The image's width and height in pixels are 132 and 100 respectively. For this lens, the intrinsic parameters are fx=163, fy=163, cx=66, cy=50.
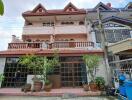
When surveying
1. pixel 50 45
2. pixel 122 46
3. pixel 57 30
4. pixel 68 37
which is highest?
pixel 57 30

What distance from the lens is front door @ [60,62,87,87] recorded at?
13.7 meters

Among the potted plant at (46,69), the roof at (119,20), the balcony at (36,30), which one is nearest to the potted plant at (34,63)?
the potted plant at (46,69)

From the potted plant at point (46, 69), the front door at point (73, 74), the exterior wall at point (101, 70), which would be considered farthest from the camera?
the front door at point (73, 74)

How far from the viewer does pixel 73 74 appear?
1393cm

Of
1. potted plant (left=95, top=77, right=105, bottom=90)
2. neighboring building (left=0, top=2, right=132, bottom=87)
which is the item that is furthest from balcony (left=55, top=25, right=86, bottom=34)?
potted plant (left=95, top=77, right=105, bottom=90)

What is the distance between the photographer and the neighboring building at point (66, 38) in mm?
13844

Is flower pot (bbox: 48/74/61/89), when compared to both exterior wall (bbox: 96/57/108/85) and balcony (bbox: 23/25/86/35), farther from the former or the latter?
balcony (bbox: 23/25/86/35)

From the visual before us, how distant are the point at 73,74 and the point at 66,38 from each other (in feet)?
23.4

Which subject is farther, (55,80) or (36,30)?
(36,30)

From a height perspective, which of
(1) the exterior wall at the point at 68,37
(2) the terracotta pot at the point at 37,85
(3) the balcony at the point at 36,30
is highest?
(3) the balcony at the point at 36,30

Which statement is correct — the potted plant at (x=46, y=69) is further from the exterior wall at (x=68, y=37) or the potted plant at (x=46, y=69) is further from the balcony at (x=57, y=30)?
the exterior wall at (x=68, y=37)

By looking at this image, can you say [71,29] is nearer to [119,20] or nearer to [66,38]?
[66,38]

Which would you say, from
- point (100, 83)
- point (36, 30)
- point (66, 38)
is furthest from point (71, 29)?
point (100, 83)

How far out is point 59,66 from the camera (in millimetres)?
13961
